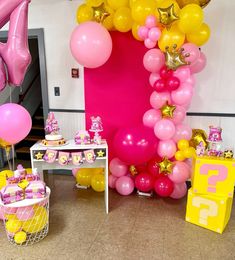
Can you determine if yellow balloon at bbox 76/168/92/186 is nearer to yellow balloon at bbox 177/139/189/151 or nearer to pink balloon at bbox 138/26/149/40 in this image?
yellow balloon at bbox 177/139/189/151

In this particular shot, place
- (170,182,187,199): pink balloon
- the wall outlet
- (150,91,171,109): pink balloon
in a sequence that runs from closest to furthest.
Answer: (150,91,171,109): pink balloon → (170,182,187,199): pink balloon → the wall outlet

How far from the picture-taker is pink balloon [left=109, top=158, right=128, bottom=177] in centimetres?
265

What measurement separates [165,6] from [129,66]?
2.58ft

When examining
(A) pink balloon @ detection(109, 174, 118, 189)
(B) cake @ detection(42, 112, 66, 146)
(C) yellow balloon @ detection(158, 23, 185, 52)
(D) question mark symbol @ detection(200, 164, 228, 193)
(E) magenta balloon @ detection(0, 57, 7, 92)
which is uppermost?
(C) yellow balloon @ detection(158, 23, 185, 52)

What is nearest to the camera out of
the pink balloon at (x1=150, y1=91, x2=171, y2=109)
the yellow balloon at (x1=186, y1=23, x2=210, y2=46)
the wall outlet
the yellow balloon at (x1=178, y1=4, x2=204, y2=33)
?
the yellow balloon at (x1=178, y1=4, x2=204, y2=33)

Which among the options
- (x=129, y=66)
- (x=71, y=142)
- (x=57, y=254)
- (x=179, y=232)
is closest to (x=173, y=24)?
(x=129, y=66)

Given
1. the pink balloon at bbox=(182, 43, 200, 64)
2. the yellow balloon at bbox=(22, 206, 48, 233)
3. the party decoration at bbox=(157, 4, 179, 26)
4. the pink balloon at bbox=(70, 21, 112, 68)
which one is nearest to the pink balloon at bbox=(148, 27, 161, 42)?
the party decoration at bbox=(157, 4, 179, 26)

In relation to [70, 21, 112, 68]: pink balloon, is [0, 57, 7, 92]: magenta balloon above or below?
below

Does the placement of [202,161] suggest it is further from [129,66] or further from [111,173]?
[129,66]

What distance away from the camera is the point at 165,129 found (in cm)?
227

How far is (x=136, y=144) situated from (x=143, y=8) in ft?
4.11

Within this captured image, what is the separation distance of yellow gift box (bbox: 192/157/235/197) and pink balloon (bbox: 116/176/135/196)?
0.78m

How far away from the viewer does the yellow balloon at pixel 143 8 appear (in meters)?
2.13

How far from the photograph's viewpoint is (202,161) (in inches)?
80.4
